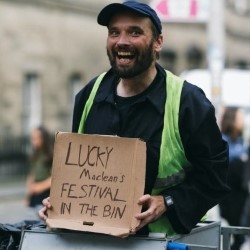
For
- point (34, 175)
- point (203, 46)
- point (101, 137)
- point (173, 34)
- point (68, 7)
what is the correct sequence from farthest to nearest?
point (203, 46)
point (173, 34)
point (68, 7)
point (34, 175)
point (101, 137)

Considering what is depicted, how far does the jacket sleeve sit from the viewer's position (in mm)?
4512

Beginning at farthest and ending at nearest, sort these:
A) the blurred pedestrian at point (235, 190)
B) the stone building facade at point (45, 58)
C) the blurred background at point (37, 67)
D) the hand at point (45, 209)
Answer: the stone building facade at point (45, 58) < the blurred background at point (37, 67) < the blurred pedestrian at point (235, 190) < the hand at point (45, 209)

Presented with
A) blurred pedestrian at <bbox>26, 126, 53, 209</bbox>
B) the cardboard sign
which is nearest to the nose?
the cardboard sign

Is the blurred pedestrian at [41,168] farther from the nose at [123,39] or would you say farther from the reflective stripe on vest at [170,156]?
the nose at [123,39]

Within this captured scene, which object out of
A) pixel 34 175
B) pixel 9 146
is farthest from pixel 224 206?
pixel 9 146

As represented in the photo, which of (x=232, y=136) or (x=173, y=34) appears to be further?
(x=173, y=34)

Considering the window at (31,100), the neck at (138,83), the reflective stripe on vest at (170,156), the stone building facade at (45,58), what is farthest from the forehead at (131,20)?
the window at (31,100)

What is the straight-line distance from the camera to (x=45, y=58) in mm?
29516

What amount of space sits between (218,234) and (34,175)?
687cm

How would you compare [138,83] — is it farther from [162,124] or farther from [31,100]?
[31,100]

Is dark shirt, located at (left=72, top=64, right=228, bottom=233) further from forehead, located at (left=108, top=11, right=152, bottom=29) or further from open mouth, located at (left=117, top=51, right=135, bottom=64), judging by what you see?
forehead, located at (left=108, top=11, right=152, bottom=29)

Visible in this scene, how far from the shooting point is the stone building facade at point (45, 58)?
2747 cm

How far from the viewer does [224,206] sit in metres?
10.1

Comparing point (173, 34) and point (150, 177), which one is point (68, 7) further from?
point (150, 177)
